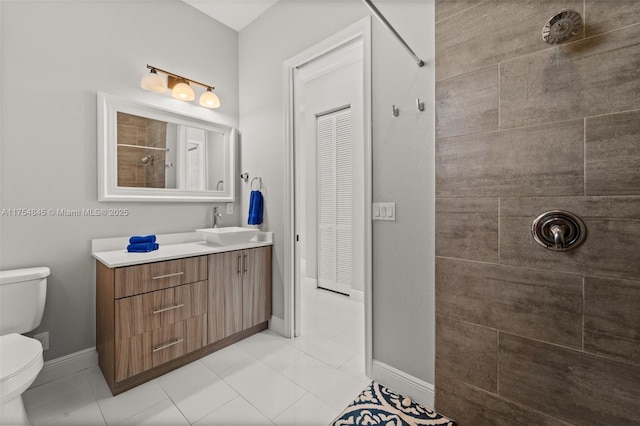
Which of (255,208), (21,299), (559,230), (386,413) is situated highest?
(255,208)

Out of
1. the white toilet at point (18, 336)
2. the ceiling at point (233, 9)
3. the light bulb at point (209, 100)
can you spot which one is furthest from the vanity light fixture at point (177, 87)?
the white toilet at point (18, 336)

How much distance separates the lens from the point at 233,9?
8.25 feet

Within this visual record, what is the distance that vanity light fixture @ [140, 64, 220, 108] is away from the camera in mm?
2165

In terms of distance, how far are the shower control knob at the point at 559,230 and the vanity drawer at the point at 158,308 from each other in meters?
A: 2.04

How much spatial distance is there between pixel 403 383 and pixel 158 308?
1622mm

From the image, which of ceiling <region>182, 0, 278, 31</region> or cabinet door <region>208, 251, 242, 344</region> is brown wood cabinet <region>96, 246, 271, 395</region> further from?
ceiling <region>182, 0, 278, 31</region>

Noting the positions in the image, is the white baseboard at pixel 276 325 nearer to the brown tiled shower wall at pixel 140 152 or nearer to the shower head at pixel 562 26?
the brown tiled shower wall at pixel 140 152

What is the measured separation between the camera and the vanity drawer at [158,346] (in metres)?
1.67

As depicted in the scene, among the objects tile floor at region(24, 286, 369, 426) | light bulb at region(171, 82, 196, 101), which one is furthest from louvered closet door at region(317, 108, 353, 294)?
light bulb at region(171, 82, 196, 101)

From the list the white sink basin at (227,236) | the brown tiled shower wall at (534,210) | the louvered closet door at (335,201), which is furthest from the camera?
the louvered closet door at (335,201)

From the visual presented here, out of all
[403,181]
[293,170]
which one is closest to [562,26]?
[403,181]

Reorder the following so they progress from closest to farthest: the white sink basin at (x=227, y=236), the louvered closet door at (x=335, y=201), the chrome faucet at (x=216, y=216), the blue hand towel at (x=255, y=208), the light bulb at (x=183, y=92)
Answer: the white sink basin at (x=227, y=236) → the light bulb at (x=183, y=92) → the blue hand towel at (x=255, y=208) → the chrome faucet at (x=216, y=216) → the louvered closet door at (x=335, y=201)

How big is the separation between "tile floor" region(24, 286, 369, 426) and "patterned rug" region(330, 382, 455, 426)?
0.06 m

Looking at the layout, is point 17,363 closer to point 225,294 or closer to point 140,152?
point 225,294
